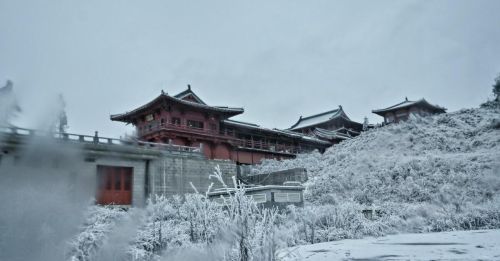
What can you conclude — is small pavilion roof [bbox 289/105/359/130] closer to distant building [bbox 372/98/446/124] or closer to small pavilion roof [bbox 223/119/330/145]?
distant building [bbox 372/98/446/124]

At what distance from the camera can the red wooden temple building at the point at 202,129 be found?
25.4m

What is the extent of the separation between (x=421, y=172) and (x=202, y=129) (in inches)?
574

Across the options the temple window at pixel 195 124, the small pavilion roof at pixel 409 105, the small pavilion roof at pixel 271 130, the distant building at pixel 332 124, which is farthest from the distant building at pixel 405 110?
the temple window at pixel 195 124

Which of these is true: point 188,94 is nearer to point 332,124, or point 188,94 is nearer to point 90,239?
point 332,124

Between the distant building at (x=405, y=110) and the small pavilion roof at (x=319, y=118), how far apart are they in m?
3.72

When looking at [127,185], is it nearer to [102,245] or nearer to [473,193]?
[102,245]

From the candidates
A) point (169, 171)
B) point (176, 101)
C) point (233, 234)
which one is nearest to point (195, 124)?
point (176, 101)

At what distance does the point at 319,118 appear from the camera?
4466 centimetres

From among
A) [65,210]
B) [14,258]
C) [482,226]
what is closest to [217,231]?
[65,210]

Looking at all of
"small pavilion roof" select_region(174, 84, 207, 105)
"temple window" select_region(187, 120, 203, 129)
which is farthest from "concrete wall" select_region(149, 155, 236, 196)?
"small pavilion roof" select_region(174, 84, 207, 105)

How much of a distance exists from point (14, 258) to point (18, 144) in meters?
0.93

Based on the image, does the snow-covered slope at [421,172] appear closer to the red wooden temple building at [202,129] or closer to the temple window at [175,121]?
the red wooden temple building at [202,129]

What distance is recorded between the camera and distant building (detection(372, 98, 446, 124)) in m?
40.8

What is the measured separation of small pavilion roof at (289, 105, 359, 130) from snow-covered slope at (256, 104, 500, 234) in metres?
12.5
